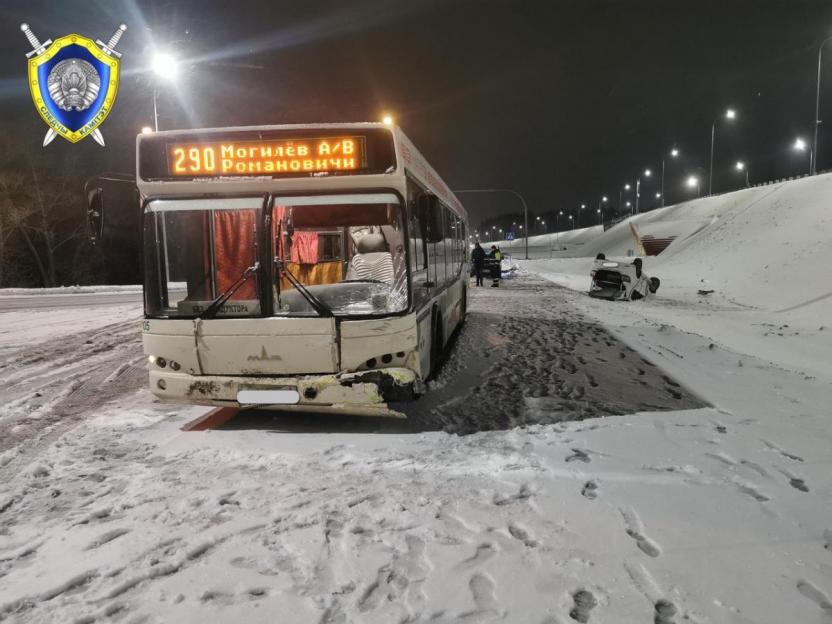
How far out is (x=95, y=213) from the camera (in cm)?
618

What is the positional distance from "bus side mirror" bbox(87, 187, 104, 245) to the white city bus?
68 cm

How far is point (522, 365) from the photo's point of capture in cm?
919

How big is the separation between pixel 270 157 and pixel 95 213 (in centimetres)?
203

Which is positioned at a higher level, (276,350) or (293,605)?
(276,350)

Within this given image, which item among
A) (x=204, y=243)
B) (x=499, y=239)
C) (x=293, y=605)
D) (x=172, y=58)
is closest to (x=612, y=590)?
(x=293, y=605)

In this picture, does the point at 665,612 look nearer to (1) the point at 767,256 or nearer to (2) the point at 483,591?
(2) the point at 483,591

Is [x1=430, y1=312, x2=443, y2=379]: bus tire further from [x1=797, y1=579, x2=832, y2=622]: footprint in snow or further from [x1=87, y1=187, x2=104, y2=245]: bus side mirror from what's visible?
[x1=797, y1=579, x2=832, y2=622]: footprint in snow

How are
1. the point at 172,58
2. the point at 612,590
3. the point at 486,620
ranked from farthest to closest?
the point at 172,58 → the point at 612,590 → the point at 486,620

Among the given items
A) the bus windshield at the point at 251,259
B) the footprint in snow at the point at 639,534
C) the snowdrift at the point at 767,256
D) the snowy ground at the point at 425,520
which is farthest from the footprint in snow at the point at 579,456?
the snowdrift at the point at 767,256

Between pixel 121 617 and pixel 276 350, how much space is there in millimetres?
2964

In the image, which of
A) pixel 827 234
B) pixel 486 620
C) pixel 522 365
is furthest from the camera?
pixel 827 234

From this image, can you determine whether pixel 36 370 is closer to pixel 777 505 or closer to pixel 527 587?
pixel 527 587

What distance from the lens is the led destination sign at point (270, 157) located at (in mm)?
5789

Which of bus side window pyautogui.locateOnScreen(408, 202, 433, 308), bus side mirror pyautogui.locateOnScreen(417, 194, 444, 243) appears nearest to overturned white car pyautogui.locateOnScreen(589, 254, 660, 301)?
bus side window pyautogui.locateOnScreen(408, 202, 433, 308)
